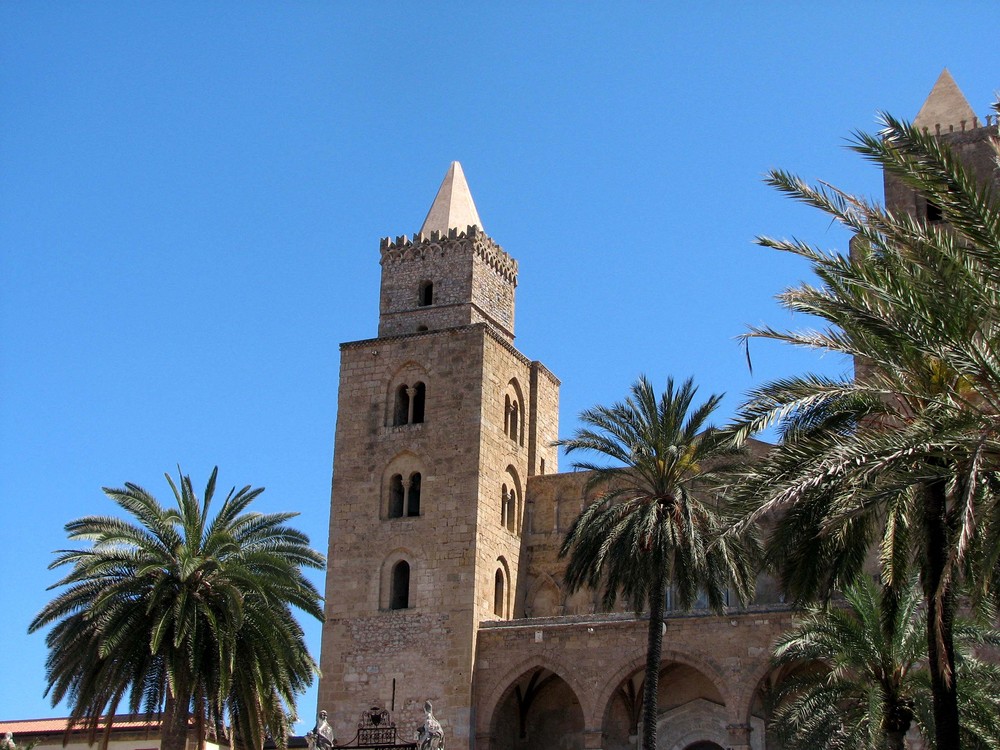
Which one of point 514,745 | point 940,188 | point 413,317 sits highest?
point 413,317

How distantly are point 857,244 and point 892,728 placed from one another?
9.04 metres

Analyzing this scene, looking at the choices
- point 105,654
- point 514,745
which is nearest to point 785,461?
point 105,654

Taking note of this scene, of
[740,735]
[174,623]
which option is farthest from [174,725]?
[740,735]

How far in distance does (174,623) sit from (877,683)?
12127 millimetres

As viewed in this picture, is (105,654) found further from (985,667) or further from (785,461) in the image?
(985,667)

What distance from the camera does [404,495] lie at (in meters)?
35.4

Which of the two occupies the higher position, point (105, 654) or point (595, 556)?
point (595, 556)

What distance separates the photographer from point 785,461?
1689 centimetres

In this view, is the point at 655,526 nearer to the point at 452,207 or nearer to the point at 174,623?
the point at 174,623

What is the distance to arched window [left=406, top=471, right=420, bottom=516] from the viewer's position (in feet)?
116

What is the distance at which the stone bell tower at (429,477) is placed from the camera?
109ft

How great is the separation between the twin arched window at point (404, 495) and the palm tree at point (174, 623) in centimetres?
802

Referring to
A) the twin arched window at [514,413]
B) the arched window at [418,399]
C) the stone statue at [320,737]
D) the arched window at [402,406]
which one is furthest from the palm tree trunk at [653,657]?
the arched window at [402,406]

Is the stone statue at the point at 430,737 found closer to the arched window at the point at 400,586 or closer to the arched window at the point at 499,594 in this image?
the arched window at the point at 400,586
